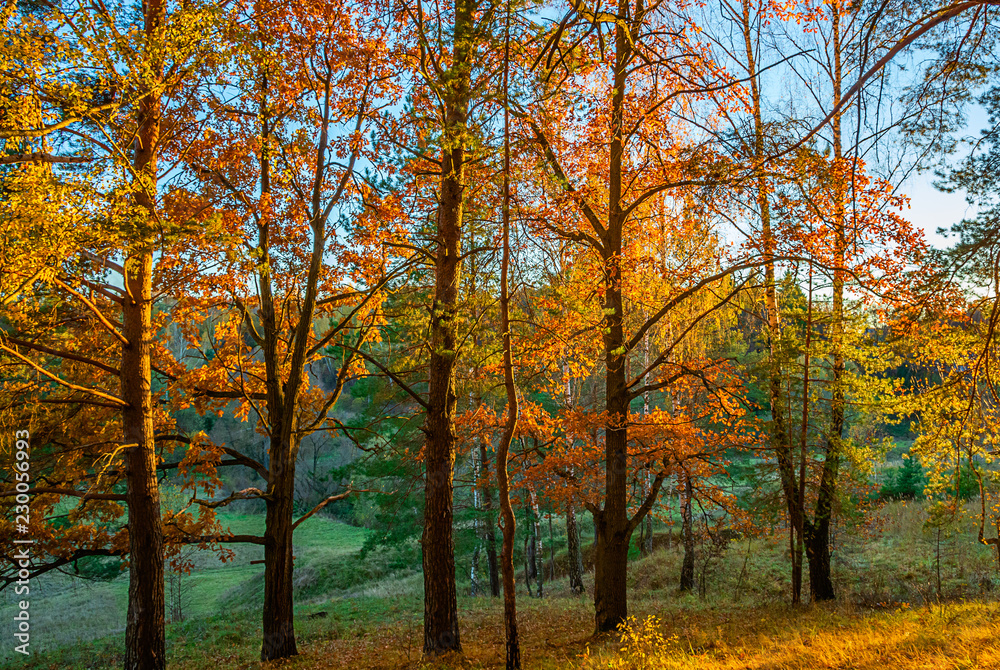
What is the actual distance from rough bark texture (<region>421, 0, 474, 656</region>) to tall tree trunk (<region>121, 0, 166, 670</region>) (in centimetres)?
330

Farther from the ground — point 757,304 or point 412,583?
point 757,304

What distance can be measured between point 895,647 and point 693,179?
6.83 meters

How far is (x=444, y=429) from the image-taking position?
839 cm

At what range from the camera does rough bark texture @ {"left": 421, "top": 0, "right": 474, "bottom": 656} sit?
26.3 feet

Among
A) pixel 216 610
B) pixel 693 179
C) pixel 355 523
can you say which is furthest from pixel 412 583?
pixel 693 179

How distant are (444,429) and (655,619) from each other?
4646mm

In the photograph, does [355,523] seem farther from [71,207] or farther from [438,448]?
[71,207]

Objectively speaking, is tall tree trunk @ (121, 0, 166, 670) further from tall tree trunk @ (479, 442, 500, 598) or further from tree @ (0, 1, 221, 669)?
tall tree trunk @ (479, 442, 500, 598)

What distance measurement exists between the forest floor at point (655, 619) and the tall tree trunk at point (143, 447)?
218cm

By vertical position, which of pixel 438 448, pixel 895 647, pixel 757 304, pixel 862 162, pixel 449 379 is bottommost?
pixel 895 647

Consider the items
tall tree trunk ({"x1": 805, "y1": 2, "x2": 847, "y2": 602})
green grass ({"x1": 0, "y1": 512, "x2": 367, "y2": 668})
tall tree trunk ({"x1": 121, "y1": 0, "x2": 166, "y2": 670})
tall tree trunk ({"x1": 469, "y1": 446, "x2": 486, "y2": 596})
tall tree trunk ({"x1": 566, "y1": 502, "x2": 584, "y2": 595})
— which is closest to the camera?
tall tree trunk ({"x1": 121, "y1": 0, "x2": 166, "y2": 670})

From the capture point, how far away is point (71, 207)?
528 cm

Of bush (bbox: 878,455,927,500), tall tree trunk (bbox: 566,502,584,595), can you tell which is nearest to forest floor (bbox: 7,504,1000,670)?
tall tree trunk (bbox: 566,502,584,595)

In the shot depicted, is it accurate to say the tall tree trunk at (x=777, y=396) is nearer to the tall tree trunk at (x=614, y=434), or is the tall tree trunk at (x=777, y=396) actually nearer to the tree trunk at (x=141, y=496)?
the tall tree trunk at (x=614, y=434)
